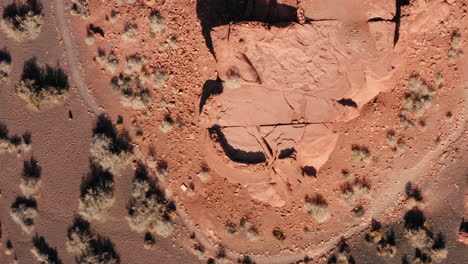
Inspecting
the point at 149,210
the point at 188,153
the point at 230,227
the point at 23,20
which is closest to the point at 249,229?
the point at 230,227

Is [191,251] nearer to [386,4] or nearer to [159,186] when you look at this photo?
[159,186]

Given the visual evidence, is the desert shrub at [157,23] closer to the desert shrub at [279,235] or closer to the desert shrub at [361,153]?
the desert shrub at [361,153]

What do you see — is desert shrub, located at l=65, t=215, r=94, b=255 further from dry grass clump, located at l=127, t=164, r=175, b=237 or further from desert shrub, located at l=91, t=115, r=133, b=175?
desert shrub, located at l=91, t=115, r=133, b=175

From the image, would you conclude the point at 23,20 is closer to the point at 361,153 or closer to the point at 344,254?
the point at 361,153

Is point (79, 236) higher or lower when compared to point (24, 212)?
lower

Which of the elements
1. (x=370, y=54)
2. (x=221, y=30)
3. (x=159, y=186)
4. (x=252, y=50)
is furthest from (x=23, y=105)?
(x=370, y=54)

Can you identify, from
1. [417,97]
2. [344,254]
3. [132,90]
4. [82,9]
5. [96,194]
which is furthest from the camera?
[82,9]

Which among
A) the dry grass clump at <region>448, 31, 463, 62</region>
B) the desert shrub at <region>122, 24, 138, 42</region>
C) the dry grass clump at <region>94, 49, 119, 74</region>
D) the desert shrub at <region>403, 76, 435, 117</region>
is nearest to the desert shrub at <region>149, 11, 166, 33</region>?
the desert shrub at <region>122, 24, 138, 42</region>

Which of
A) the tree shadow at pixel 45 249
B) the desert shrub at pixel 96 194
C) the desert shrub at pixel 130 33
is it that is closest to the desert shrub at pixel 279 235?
the desert shrub at pixel 96 194
